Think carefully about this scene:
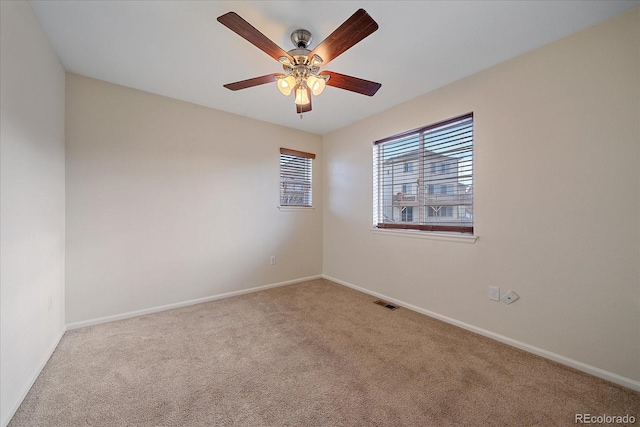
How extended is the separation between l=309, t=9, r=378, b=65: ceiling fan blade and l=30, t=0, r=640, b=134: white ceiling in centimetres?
31

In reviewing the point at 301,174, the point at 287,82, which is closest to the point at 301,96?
the point at 287,82

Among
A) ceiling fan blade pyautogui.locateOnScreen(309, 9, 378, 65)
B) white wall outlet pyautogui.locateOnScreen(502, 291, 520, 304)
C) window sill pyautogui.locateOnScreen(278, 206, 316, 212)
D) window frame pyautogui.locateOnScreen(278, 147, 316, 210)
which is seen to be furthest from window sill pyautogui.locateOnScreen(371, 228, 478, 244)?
ceiling fan blade pyautogui.locateOnScreen(309, 9, 378, 65)

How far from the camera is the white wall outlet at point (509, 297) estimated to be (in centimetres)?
211

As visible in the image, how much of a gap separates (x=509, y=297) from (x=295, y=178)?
3.01 metres

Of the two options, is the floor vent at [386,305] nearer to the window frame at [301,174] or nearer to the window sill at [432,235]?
the window sill at [432,235]

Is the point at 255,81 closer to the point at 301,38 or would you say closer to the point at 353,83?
the point at 301,38

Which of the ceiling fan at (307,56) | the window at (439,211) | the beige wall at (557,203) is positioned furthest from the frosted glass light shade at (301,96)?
the window at (439,211)

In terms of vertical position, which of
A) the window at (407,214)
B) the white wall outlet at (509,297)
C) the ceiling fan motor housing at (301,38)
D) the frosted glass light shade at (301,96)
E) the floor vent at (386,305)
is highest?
the ceiling fan motor housing at (301,38)

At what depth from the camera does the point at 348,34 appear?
142cm

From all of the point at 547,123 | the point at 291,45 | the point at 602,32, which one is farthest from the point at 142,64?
the point at 602,32

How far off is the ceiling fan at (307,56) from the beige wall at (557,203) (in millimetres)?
1262

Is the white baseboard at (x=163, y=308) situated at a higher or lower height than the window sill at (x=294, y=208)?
lower

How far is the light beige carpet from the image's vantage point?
139 cm

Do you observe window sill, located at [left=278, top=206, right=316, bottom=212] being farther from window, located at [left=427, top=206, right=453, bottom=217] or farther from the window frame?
window, located at [left=427, top=206, right=453, bottom=217]
